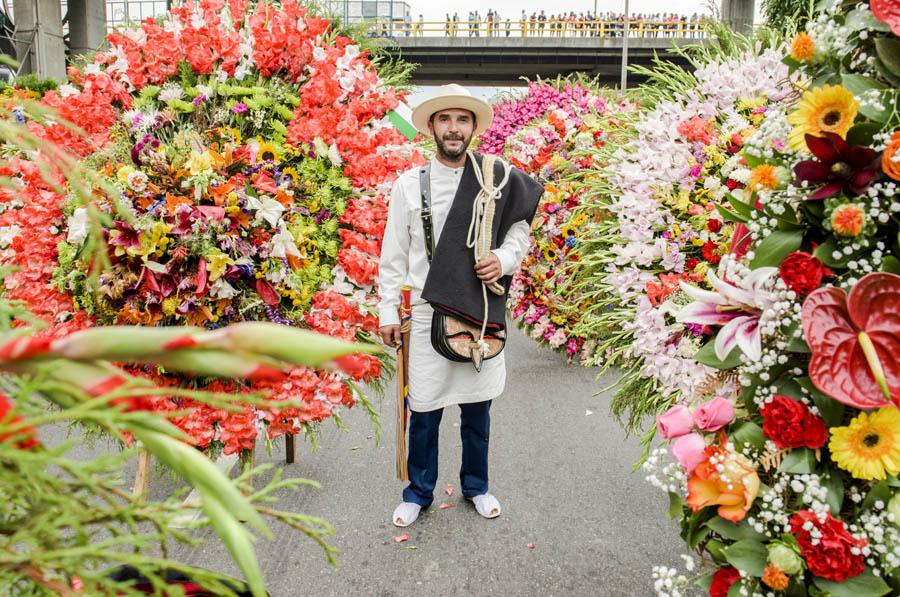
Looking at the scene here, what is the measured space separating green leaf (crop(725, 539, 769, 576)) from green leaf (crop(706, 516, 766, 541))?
0.05 ft

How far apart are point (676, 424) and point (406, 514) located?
63.9 inches

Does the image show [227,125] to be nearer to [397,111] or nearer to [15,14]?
[397,111]

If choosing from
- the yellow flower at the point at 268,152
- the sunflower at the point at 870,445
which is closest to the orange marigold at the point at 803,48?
the sunflower at the point at 870,445

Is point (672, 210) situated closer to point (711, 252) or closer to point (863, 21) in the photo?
point (711, 252)

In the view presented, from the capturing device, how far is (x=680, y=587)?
1.73m

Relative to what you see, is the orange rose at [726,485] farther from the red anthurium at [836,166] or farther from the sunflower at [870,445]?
the red anthurium at [836,166]

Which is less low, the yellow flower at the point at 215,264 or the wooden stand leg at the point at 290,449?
the yellow flower at the point at 215,264

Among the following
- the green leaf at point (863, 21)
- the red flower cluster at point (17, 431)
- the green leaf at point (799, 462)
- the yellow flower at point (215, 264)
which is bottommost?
the green leaf at point (799, 462)

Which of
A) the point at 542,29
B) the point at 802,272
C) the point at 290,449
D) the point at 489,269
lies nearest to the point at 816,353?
the point at 802,272

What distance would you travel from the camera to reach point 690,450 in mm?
1650

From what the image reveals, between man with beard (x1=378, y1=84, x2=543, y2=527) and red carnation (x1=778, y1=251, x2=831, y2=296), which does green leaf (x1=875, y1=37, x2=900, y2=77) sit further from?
man with beard (x1=378, y1=84, x2=543, y2=527)

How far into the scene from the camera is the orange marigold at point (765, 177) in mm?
1588

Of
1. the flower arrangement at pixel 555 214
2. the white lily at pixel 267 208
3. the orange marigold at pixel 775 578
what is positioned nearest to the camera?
the orange marigold at pixel 775 578

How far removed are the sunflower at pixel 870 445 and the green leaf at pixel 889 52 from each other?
2.36 ft
